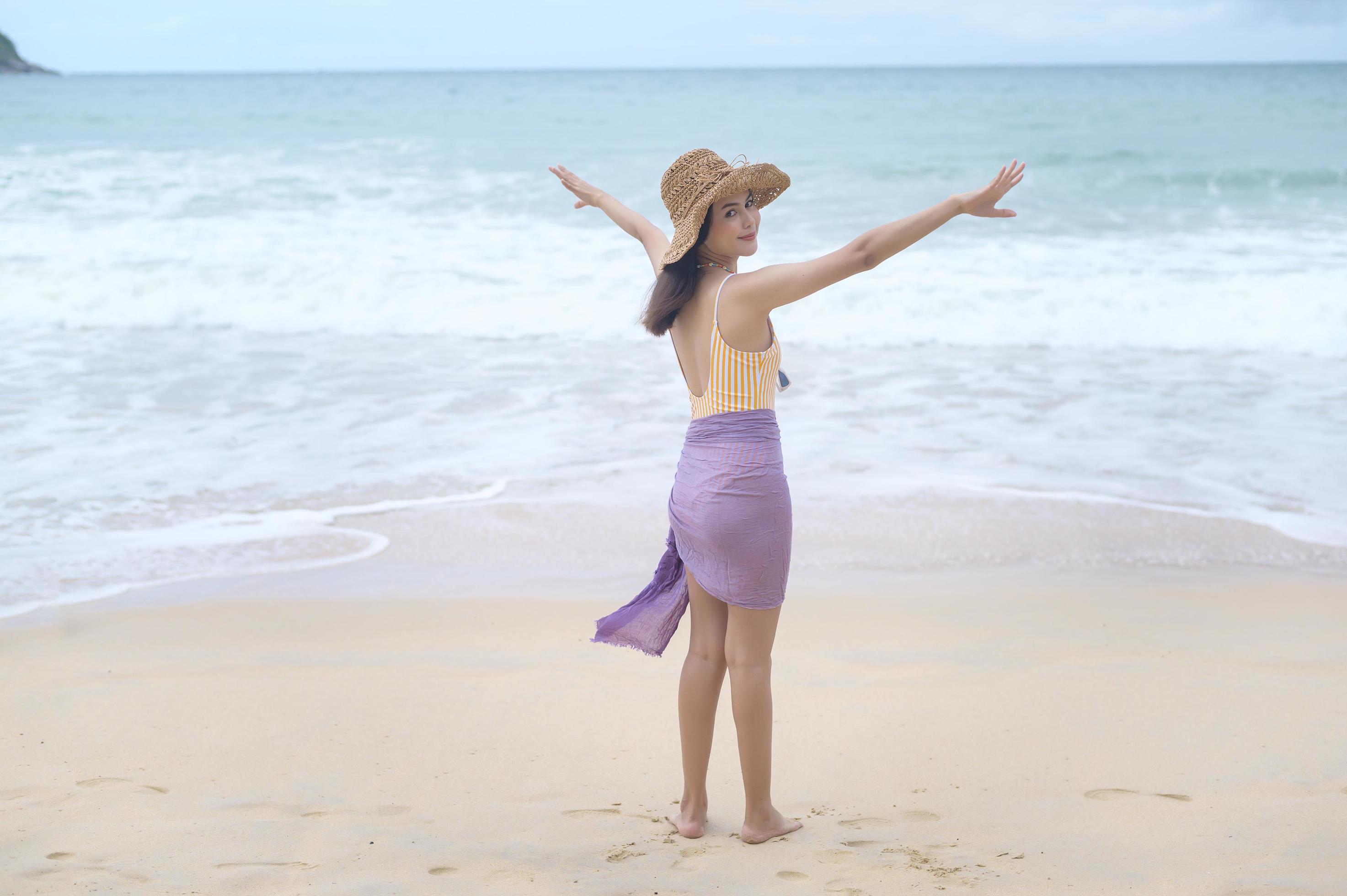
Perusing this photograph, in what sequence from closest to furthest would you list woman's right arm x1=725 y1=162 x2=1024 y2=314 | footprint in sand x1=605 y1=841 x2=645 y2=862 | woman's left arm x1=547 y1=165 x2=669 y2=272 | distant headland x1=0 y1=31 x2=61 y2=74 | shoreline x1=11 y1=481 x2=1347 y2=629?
woman's right arm x1=725 y1=162 x2=1024 y2=314 < footprint in sand x1=605 y1=841 x2=645 y2=862 < woman's left arm x1=547 y1=165 x2=669 y2=272 < shoreline x1=11 y1=481 x2=1347 y2=629 < distant headland x1=0 y1=31 x2=61 y2=74

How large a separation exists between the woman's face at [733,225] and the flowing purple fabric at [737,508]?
401 millimetres

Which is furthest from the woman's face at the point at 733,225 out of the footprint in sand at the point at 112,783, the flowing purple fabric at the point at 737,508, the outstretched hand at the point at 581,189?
the footprint in sand at the point at 112,783

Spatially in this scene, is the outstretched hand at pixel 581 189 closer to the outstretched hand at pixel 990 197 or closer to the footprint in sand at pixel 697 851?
the outstretched hand at pixel 990 197

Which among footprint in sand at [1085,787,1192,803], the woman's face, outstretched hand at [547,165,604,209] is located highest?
outstretched hand at [547,165,604,209]

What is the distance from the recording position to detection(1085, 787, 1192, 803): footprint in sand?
3.03 metres

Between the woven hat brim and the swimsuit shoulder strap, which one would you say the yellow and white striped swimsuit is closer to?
the swimsuit shoulder strap

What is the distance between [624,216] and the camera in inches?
127

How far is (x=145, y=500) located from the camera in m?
5.65

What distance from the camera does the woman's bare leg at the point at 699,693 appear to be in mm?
2838

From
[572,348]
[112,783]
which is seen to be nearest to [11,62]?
[572,348]

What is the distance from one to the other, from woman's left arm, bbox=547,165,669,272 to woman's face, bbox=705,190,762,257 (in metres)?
0.15

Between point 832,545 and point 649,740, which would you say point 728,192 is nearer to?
point 649,740

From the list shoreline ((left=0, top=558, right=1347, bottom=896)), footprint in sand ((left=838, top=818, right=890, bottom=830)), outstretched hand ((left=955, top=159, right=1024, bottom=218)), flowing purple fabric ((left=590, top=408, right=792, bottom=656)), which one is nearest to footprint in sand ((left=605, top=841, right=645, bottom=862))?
shoreline ((left=0, top=558, right=1347, bottom=896))

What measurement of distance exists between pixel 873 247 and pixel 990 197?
27 centimetres
